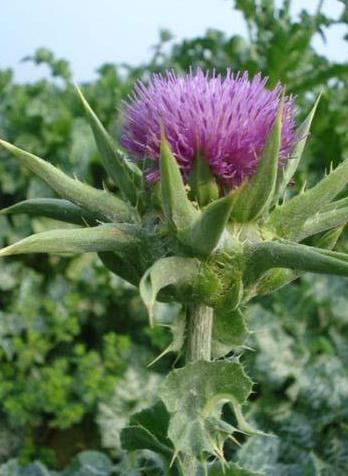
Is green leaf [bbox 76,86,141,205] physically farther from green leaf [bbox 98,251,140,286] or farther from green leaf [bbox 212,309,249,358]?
green leaf [bbox 212,309,249,358]

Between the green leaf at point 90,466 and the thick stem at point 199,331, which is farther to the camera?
the green leaf at point 90,466

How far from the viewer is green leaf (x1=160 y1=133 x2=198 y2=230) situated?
1.05 metres

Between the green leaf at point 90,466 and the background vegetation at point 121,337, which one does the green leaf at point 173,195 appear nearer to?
the background vegetation at point 121,337

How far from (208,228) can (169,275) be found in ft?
0.27

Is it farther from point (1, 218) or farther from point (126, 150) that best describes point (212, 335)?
point (1, 218)

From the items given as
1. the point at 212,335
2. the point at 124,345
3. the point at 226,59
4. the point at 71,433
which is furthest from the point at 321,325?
the point at 212,335

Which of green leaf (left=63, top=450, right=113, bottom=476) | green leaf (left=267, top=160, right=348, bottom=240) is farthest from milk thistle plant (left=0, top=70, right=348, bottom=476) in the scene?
green leaf (left=63, top=450, right=113, bottom=476)

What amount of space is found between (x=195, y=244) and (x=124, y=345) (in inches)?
52.6

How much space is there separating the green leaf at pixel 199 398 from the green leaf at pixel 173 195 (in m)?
0.19

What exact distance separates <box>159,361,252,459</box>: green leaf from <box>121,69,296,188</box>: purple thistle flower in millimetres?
253

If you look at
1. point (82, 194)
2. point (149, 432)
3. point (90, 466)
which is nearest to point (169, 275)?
point (82, 194)

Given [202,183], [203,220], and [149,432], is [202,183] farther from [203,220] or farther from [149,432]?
[149,432]

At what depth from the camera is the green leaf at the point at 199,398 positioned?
3.62ft

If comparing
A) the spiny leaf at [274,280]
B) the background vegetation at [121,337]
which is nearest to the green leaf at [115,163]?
the spiny leaf at [274,280]
